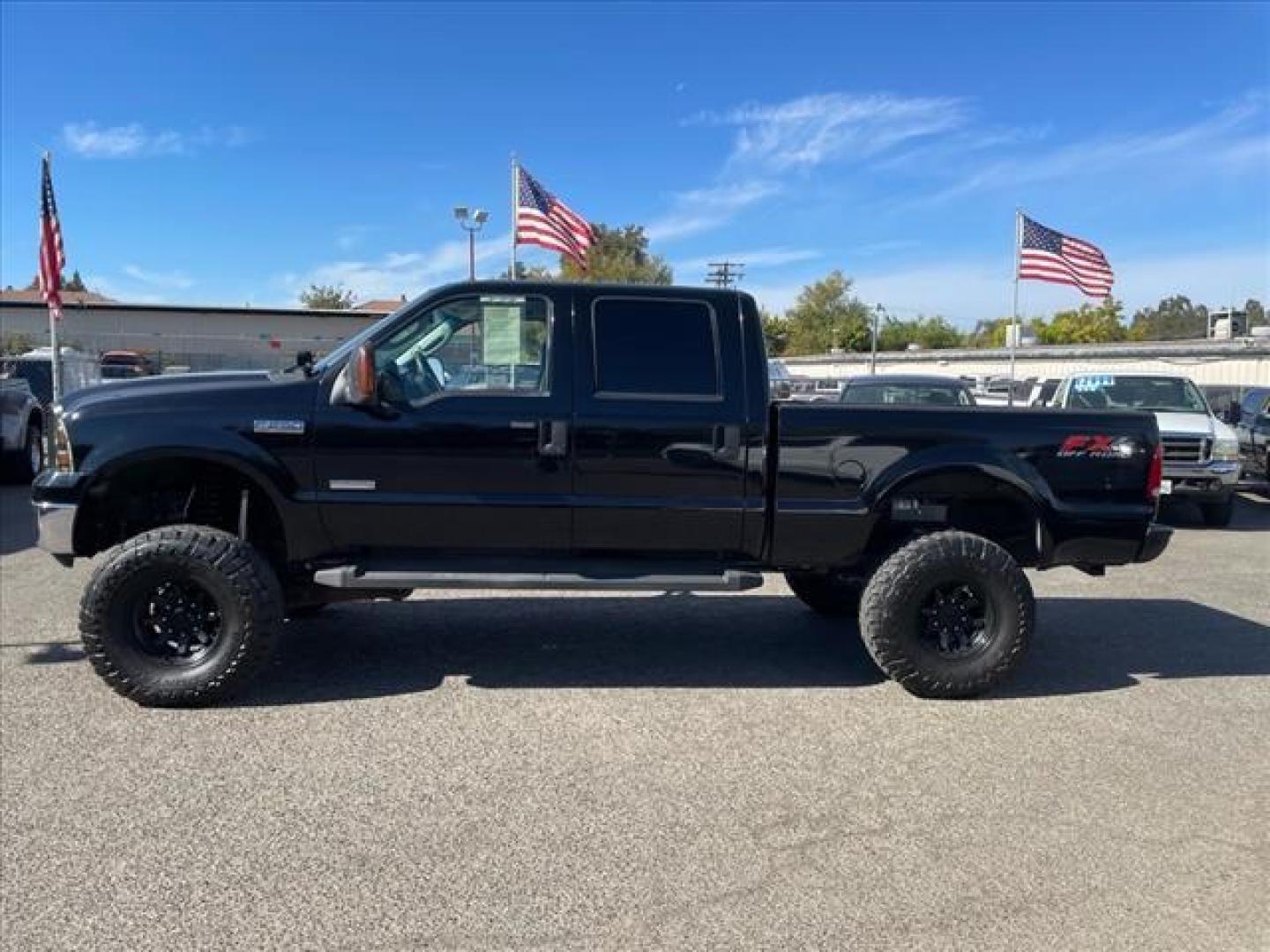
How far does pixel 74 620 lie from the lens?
21.1 ft

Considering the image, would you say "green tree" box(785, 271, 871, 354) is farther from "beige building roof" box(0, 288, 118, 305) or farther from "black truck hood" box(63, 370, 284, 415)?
"black truck hood" box(63, 370, 284, 415)

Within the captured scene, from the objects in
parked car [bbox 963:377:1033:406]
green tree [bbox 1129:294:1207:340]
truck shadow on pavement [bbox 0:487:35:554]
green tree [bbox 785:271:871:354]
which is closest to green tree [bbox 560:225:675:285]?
parked car [bbox 963:377:1033:406]

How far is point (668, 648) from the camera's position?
19.9 feet

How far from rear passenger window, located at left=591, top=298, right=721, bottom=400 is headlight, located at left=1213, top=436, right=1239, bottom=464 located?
27.9ft

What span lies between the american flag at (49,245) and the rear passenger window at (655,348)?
44.9ft

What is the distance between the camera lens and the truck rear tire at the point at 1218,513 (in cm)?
1145

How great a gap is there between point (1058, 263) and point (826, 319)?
7978cm

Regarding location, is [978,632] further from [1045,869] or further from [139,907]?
[139,907]

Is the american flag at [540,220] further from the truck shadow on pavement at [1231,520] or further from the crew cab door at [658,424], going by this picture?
the crew cab door at [658,424]

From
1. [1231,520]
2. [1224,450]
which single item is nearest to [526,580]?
[1224,450]

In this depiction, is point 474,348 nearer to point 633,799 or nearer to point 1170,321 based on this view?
point 633,799

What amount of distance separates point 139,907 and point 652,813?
5.65ft

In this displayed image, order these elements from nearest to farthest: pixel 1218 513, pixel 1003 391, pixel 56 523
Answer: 1. pixel 56 523
2. pixel 1218 513
3. pixel 1003 391

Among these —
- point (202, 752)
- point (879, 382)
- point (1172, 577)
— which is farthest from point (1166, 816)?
point (879, 382)
